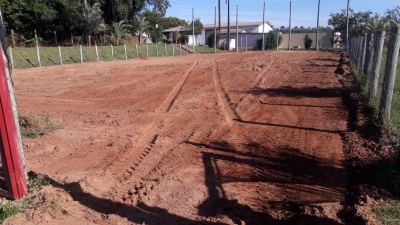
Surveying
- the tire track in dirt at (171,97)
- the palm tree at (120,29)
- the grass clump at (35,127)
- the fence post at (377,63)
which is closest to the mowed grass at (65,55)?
the palm tree at (120,29)

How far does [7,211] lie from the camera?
4117 mm

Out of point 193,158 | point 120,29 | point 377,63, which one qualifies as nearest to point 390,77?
point 377,63

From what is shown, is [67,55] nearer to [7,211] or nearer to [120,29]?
[120,29]

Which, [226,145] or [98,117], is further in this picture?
[98,117]

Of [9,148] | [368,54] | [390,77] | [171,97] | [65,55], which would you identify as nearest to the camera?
[9,148]

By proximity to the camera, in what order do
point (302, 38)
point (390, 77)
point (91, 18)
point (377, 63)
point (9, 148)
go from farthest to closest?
point (302, 38)
point (91, 18)
point (377, 63)
point (390, 77)
point (9, 148)

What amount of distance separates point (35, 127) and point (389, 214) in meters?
6.93

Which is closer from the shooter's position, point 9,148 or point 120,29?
point 9,148

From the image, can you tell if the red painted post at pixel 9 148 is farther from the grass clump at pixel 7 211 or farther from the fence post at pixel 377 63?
the fence post at pixel 377 63

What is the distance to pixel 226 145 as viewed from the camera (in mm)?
6645

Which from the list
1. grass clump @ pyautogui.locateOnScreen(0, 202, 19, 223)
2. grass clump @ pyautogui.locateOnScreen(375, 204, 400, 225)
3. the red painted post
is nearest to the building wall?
grass clump @ pyautogui.locateOnScreen(375, 204, 400, 225)

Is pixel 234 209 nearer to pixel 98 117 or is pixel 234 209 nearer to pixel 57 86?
pixel 98 117

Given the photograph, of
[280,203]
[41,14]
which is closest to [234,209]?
[280,203]

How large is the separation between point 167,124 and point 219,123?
1.21m
